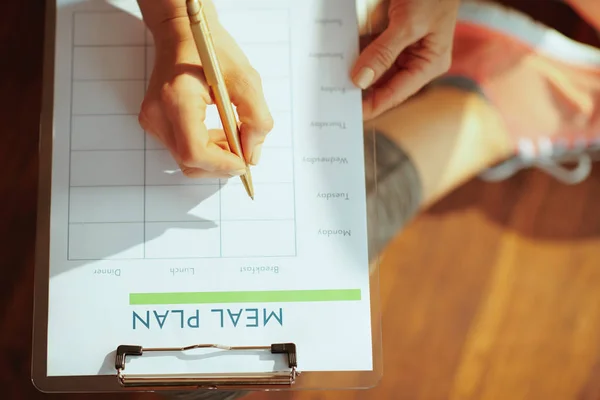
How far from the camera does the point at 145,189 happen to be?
437 millimetres

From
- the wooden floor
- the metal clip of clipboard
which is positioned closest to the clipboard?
the metal clip of clipboard

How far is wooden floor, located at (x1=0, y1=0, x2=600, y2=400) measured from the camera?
53 centimetres

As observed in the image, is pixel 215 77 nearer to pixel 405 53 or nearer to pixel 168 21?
pixel 168 21

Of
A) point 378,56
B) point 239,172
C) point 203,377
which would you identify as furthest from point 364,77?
point 203,377

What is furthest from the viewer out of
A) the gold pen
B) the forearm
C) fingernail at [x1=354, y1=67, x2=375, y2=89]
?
the forearm

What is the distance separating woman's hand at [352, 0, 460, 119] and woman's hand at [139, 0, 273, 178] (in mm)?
94

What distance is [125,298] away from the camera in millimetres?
426

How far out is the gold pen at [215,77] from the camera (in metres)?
0.35

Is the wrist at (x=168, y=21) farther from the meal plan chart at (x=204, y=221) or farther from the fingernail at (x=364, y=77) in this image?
the fingernail at (x=364, y=77)

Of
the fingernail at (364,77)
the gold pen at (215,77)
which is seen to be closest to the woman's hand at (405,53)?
the fingernail at (364,77)

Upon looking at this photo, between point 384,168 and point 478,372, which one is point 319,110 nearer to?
point 384,168

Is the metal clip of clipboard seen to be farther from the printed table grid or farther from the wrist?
the wrist

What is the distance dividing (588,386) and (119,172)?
484mm

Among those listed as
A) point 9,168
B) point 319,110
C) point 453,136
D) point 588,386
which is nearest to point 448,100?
point 453,136
